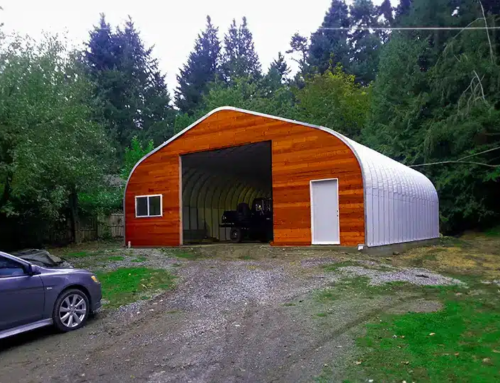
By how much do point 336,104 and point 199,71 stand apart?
21.1m

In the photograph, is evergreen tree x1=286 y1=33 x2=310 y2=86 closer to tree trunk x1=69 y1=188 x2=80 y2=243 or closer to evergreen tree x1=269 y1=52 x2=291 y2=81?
evergreen tree x1=269 y1=52 x2=291 y2=81

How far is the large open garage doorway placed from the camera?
2022 centimetres

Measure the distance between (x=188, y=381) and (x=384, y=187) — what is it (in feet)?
40.6

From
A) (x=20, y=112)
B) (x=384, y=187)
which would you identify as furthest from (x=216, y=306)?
(x=384, y=187)

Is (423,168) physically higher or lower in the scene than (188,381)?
higher

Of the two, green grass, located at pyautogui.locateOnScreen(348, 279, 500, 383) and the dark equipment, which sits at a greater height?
the dark equipment

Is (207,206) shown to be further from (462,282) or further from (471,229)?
(471,229)

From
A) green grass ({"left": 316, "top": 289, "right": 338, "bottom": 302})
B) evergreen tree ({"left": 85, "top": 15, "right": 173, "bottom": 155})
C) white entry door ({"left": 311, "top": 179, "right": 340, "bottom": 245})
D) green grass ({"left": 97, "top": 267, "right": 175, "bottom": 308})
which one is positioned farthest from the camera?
evergreen tree ({"left": 85, "top": 15, "right": 173, "bottom": 155})

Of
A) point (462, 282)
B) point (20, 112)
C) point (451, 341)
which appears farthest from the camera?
point (20, 112)

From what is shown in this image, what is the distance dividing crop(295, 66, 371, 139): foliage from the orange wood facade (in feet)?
75.0

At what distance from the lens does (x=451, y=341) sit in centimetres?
561

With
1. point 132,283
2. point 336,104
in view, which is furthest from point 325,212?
point 336,104

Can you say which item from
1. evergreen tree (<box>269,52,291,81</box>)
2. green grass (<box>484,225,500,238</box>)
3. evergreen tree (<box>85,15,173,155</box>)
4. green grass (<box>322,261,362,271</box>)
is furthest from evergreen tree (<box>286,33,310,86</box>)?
green grass (<box>322,261,362,271</box>)

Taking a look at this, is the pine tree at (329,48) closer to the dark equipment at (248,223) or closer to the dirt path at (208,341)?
the dark equipment at (248,223)
